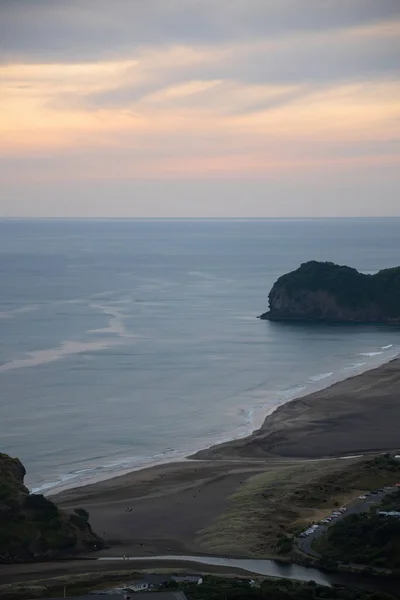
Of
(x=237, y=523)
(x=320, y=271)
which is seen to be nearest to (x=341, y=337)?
(x=320, y=271)

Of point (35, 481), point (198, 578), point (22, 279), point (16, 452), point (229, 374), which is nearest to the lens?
point (198, 578)

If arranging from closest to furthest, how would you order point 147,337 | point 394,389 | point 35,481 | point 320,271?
point 35,481, point 394,389, point 147,337, point 320,271

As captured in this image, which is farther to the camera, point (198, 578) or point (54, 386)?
point (54, 386)

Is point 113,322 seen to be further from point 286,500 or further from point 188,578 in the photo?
point 188,578

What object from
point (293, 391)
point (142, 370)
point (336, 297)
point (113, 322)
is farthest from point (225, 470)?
point (336, 297)

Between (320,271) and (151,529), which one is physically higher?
(320,271)

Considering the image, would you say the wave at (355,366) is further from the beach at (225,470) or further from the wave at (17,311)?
the wave at (17,311)

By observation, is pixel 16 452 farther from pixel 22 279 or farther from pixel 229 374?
pixel 22 279

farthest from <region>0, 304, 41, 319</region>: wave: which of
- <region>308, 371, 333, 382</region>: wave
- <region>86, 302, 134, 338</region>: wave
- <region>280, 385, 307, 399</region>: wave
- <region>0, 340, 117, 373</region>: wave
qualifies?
<region>280, 385, 307, 399</region>: wave
